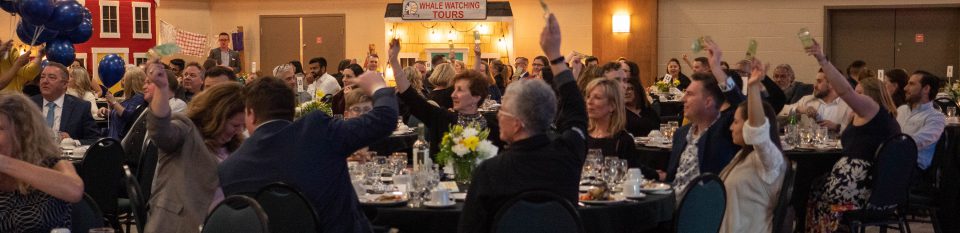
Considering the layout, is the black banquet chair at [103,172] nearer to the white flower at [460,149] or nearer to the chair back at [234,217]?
the white flower at [460,149]

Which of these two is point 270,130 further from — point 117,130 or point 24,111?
point 117,130

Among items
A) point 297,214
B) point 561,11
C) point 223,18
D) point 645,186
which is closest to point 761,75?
point 645,186

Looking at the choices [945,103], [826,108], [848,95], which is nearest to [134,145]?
[848,95]

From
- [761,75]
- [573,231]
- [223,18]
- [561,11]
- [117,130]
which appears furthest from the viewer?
[223,18]

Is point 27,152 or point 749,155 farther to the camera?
point 749,155

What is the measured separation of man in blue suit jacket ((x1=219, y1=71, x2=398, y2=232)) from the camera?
13.0ft

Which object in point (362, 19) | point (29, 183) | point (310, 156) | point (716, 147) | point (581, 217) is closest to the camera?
point (29, 183)

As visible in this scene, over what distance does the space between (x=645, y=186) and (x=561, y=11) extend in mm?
13136

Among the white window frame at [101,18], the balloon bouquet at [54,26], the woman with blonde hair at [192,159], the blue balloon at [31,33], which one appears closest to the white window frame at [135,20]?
the white window frame at [101,18]

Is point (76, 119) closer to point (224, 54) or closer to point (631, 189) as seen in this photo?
point (631, 189)

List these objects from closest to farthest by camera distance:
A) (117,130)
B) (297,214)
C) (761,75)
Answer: (297,214)
(761,75)
(117,130)

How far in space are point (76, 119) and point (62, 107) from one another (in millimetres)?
129

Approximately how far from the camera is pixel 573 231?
145 inches

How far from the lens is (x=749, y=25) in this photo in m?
17.0
